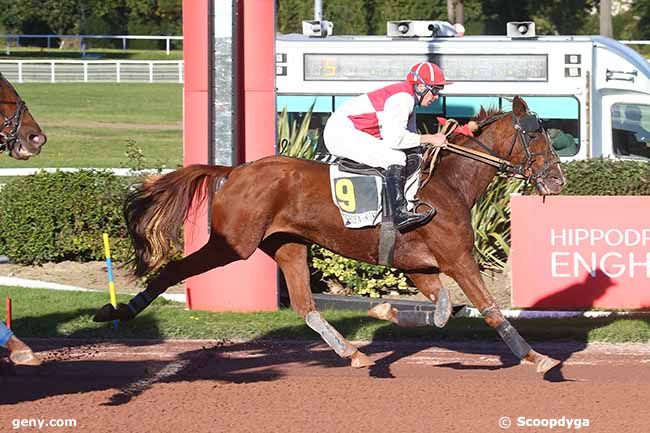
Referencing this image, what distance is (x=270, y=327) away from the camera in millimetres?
10570

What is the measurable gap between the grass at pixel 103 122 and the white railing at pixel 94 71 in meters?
0.53

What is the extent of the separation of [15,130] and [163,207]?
173cm

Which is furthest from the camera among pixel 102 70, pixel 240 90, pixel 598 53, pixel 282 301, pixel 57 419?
pixel 102 70

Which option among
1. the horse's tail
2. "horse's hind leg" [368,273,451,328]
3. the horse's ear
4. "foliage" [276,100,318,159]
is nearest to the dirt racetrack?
"horse's hind leg" [368,273,451,328]

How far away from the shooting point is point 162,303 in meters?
11.8

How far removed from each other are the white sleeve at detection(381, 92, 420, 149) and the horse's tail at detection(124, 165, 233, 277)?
4.22 feet

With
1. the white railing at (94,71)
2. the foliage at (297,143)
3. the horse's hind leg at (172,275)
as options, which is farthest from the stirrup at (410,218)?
the white railing at (94,71)

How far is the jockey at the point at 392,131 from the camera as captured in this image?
27.7ft

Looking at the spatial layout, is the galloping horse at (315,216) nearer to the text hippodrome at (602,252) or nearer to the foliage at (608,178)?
the text hippodrome at (602,252)

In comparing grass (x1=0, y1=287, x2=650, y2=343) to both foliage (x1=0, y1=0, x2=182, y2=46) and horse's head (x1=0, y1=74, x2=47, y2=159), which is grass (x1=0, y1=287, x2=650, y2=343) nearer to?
horse's head (x1=0, y1=74, x2=47, y2=159)

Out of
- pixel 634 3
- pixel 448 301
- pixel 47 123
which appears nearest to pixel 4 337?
pixel 448 301

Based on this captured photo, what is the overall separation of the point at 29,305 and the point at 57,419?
4.21 m

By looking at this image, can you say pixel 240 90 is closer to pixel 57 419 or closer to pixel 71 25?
pixel 57 419

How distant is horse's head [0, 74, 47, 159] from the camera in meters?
7.56
